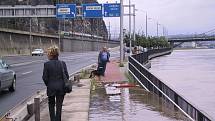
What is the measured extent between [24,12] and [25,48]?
65.1 feet

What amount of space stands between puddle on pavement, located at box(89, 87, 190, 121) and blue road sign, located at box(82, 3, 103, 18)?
136 feet

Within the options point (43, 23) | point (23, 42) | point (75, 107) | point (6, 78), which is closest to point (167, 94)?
point (75, 107)

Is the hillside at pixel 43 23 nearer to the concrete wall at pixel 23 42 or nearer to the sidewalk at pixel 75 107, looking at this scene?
the concrete wall at pixel 23 42

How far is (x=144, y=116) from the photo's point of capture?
13086mm

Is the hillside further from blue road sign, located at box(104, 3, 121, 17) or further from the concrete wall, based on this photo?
blue road sign, located at box(104, 3, 121, 17)

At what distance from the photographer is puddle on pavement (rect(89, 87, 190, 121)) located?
1283 centimetres

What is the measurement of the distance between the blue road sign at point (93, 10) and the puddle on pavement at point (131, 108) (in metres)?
41.3

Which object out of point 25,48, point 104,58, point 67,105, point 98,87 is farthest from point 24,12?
point 67,105

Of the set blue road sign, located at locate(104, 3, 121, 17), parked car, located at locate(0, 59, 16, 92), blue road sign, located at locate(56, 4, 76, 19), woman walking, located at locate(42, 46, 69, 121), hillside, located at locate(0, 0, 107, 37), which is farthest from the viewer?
hillside, located at locate(0, 0, 107, 37)

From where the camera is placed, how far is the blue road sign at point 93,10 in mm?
60094

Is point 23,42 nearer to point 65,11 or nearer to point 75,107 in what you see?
point 65,11

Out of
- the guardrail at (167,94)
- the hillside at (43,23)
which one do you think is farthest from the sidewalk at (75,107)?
the hillside at (43,23)

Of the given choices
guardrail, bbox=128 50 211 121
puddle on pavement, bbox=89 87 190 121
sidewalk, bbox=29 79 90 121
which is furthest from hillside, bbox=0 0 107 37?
puddle on pavement, bbox=89 87 190 121

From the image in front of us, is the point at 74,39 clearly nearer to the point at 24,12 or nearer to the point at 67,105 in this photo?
the point at 24,12
